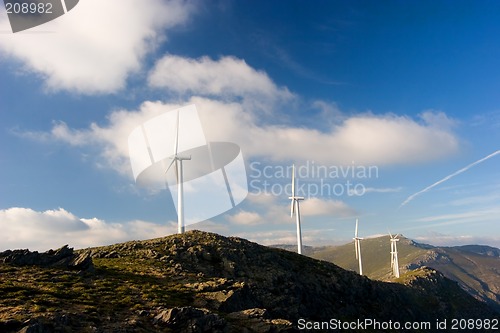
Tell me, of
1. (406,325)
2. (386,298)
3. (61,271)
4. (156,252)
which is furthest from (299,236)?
(61,271)

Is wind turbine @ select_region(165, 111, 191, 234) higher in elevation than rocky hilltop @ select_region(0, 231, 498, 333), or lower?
higher

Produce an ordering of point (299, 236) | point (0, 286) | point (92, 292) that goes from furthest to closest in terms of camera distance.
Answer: point (299, 236), point (92, 292), point (0, 286)

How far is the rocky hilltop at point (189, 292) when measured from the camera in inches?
1642

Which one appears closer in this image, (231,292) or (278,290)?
(231,292)

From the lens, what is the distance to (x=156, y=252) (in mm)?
88938

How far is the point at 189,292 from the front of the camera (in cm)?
6191

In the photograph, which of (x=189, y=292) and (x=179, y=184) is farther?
(x=179, y=184)

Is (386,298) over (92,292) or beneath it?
beneath

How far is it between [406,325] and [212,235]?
79579mm

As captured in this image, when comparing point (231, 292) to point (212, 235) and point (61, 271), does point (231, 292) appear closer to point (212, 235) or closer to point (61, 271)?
point (61, 271)

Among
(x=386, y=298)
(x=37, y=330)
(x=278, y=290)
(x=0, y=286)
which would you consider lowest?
(x=386, y=298)

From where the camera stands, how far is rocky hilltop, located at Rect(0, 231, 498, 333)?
137 feet

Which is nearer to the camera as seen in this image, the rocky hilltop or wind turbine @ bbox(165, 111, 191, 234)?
the rocky hilltop

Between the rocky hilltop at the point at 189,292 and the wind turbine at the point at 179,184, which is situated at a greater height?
the wind turbine at the point at 179,184
